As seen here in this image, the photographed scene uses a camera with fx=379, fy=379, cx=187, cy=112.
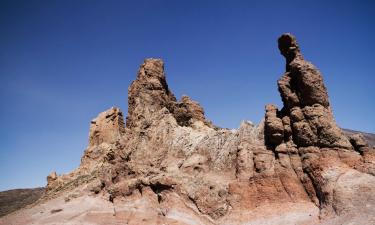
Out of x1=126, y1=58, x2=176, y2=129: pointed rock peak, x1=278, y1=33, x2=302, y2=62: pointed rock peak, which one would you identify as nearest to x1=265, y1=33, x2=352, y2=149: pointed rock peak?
x1=278, y1=33, x2=302, y2=62: pointed rock peak

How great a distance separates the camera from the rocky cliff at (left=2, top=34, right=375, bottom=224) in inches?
1035

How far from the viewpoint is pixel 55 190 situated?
48.3 meters

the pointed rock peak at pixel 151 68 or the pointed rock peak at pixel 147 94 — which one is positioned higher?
Answer: the pointed rock peak at pixel 151 68

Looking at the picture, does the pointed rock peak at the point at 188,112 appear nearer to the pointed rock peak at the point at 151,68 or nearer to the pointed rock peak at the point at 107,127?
the pointed rock peak at the point at 151,68

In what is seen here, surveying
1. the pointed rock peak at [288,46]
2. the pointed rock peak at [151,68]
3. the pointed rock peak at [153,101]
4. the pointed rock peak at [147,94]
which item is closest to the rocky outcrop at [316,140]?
the pointed rock peak at [288,46]

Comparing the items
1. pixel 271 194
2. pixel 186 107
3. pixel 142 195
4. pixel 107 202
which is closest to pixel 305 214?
pixel 271 194

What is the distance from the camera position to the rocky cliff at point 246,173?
26297 mm

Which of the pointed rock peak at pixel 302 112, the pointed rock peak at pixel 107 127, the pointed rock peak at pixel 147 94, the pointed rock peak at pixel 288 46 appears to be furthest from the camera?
the pointed rock peak at pixel 107 127

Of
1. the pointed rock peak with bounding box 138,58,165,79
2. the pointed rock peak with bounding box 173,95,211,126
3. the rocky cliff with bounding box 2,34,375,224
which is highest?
the pointed rock peak with bounding box 138,58,165,79

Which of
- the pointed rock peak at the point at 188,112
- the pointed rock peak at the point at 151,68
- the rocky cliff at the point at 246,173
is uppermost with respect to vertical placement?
the pointed rock peak at the point at 151,68

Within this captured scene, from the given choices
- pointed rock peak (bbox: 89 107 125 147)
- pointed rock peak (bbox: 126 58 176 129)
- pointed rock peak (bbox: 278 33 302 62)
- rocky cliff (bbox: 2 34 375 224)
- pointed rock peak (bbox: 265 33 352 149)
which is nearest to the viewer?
rocky cliff (bbox: 2 34 375 224)

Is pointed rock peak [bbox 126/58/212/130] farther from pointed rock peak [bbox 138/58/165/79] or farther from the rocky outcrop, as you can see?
the rocky outcrop

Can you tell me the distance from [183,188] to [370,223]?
14754 millimetres

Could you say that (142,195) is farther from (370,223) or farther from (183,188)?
(370,223)
